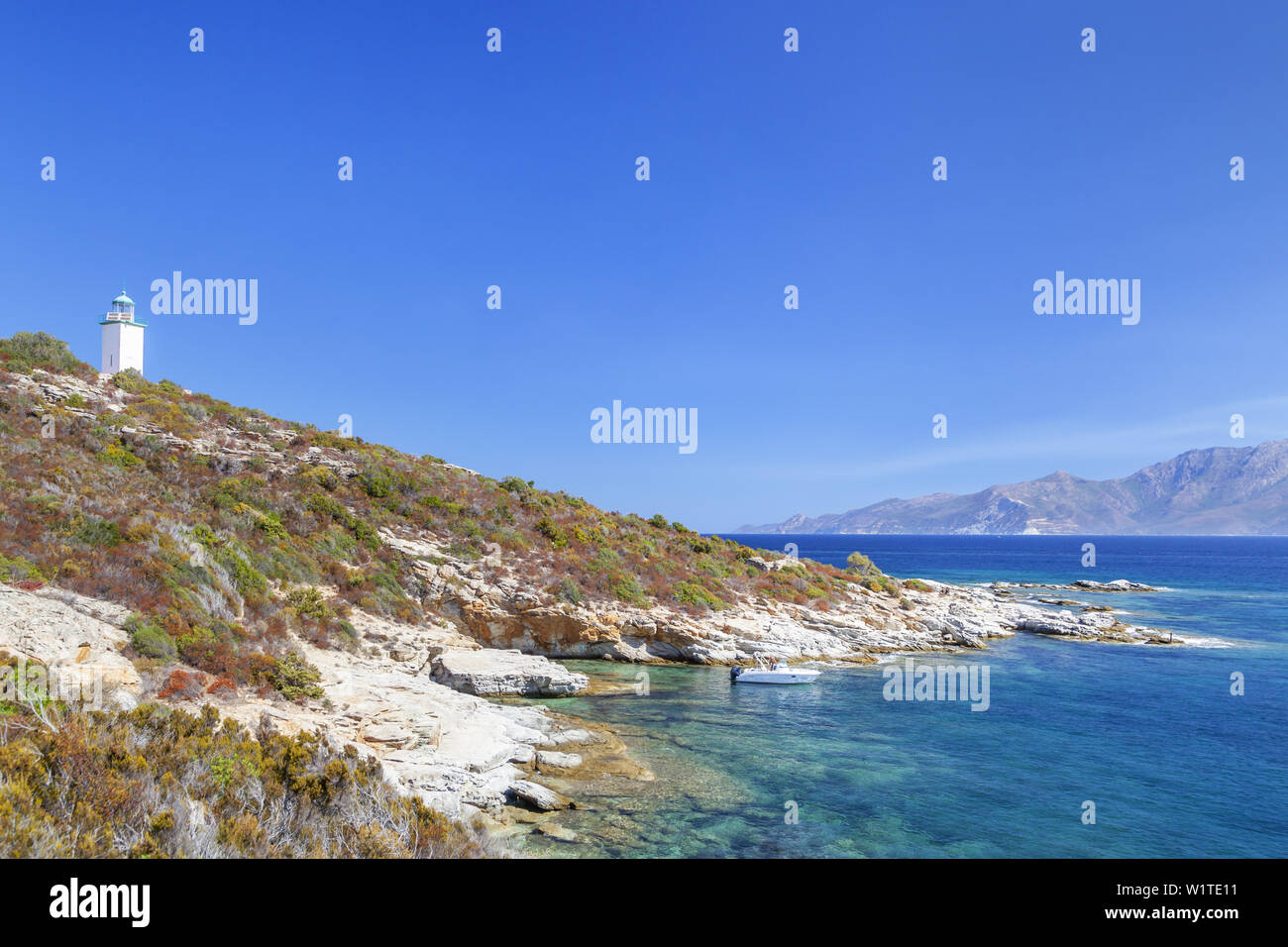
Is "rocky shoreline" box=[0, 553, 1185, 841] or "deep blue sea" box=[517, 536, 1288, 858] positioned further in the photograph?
"deep blue sea" box=[517, 536, 1288, 858]

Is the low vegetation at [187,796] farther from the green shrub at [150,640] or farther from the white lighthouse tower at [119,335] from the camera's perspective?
the white lighthouse tower at [119,335]

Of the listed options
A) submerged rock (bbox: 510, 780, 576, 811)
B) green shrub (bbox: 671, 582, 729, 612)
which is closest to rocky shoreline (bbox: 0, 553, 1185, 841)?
submerged rock (bbox: 510, 780, 576, 811)

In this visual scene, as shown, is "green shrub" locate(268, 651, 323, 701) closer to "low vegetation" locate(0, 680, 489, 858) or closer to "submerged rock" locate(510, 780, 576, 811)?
"low vegetation" locate(0, 680, 489, 858)

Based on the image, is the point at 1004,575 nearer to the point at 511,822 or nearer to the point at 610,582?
the point at 610,582

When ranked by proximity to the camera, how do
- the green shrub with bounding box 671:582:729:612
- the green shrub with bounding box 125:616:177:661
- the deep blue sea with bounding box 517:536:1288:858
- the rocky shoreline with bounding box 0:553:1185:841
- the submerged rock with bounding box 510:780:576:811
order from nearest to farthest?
the rocky shoreline with bounding box 0:553:1185:841 < the green shrub with bounding box 125:616:177:661 < the deep blue sea with bounding box 517:536:1288:858 < the submerged rock with bounding box 510:780:576:811 < the green shrub with bounding box 671:582:729:612

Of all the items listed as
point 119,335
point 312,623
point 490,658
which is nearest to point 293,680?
point 312,623

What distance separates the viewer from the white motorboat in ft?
91.1

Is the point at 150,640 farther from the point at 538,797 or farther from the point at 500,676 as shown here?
the point at 500,676

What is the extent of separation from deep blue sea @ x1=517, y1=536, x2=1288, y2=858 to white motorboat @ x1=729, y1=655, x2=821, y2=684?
2.19 feet

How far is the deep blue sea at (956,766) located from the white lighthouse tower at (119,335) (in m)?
32.0

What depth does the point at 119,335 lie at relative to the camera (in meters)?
36.0

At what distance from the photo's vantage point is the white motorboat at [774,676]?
27766 mm

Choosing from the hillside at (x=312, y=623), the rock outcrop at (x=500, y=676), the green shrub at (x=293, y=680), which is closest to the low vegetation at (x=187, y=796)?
the hillside at (x=312, y=623)
